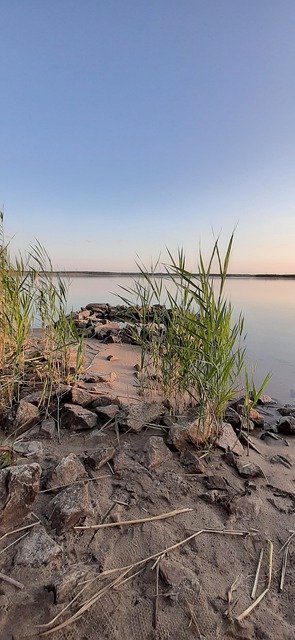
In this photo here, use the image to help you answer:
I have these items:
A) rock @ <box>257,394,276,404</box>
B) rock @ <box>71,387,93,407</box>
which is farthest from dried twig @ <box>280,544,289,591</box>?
rock @ <box>257,394,276,404</box>

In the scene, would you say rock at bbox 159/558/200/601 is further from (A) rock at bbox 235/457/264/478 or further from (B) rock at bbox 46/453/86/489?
(A) rock at bbox 235/457/264/478

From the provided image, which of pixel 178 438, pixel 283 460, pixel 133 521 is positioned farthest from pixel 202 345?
pixel 133 521

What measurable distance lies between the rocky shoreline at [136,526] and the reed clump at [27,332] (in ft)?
1.08

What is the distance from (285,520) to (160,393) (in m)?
1.64

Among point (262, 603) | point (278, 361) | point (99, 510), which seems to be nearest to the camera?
point (262, 603)

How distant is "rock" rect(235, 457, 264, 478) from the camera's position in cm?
225

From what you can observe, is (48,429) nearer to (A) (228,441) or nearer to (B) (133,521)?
(B) (133,521)

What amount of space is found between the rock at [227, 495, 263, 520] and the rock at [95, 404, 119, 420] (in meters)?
1.03

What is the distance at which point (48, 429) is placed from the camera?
2.53 m

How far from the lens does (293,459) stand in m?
2.71

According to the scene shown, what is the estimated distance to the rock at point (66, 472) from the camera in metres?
1.92

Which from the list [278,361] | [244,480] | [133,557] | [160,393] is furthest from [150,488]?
[278,361]

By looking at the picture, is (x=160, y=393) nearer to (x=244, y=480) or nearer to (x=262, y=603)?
(x=244, y=480)

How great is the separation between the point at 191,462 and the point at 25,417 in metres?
1.22
